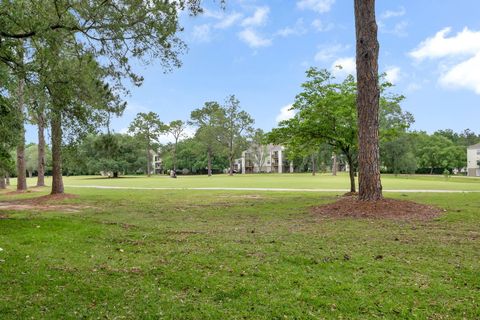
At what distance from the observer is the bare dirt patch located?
11.2m

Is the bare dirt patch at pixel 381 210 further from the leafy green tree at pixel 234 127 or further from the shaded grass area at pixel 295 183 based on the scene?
the leafy green tree at pixel 234 127

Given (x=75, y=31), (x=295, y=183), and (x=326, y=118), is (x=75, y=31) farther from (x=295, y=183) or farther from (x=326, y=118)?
(x=295, y=183)

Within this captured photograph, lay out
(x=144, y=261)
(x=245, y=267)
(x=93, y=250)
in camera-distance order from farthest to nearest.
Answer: (x=93, y=250)
(x=144, y=261)
(x=245, y=267)

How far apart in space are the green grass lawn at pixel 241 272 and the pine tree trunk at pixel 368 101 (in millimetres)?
3160

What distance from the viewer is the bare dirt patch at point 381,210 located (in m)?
11.2

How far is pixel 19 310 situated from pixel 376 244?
5985 mm

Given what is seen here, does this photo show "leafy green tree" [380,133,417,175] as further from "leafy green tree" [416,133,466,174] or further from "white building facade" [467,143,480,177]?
"white building facade" [467,143,480,177]

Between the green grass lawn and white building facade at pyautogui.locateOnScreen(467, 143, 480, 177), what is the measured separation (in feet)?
302

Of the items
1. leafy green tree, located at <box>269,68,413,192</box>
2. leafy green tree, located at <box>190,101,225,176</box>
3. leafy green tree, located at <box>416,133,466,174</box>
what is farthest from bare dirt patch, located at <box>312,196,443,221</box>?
leafy green tree, located at <box>416,133,466,174</box>

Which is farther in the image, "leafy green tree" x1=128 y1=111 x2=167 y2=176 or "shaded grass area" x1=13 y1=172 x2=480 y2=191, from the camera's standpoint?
"leafy green tree" x1=128 y1=111 x2=167 y2=176

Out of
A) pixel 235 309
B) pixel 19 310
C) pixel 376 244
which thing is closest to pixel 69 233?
pixel 19 310

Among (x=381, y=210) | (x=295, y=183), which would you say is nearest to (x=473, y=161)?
(x=295, y=183)

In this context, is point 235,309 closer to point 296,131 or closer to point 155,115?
point 296,131

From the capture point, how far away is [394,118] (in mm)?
68750
